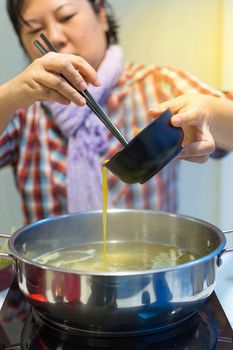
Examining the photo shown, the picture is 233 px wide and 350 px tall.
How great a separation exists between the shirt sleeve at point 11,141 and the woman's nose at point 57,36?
0.24 metres

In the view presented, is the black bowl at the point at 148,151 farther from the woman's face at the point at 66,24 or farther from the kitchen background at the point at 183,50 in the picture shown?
the kitchen background at the point at 183,50

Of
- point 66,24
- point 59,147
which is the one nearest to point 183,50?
point 66,24

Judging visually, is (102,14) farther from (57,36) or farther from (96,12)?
(57,36)

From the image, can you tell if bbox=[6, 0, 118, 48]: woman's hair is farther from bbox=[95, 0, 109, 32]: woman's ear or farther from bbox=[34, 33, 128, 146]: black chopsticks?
bbox=[34, 33, 128, 146]: black chopsticks

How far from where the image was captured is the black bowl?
2.09ft

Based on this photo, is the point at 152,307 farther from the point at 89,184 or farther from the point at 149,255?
the point at 89,184

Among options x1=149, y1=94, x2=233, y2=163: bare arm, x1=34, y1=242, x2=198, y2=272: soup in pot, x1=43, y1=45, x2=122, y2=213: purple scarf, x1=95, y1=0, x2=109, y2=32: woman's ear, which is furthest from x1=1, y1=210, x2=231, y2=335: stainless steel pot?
x1=95, y1=0, x2=109, y2=32: woman's ear

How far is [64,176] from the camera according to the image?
1.42 m

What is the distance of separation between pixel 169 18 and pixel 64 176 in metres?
0.66

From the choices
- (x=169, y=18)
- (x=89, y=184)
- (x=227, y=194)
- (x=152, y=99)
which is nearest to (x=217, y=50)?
(x=169, y=18)

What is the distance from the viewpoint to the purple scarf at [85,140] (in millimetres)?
1392

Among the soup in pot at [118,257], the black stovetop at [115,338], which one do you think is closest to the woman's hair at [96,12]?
the soup in pot at [118,257]

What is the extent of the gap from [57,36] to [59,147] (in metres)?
0.34

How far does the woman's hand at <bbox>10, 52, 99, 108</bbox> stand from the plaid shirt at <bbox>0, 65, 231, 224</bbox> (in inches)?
21.4
